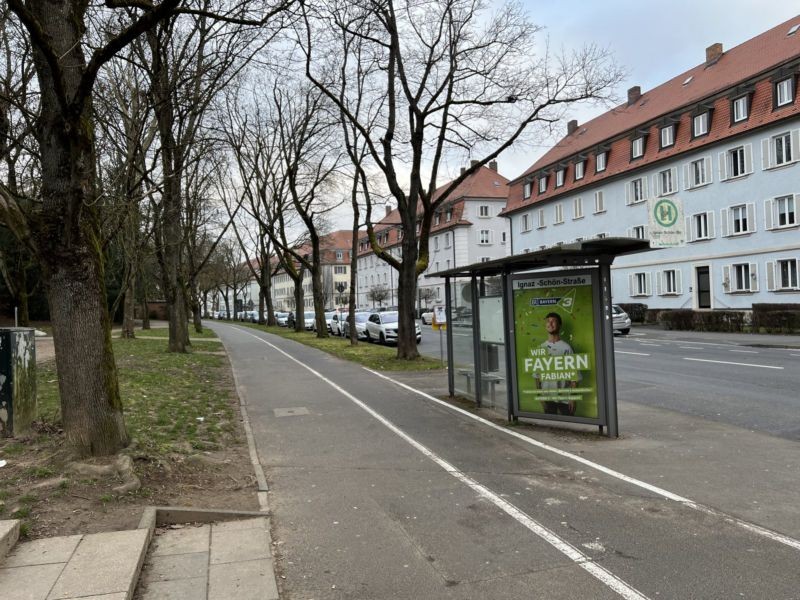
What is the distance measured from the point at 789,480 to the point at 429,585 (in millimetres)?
4151

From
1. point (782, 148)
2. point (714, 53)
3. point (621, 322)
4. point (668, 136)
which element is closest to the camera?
point (621, 322)

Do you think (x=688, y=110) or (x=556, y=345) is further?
(x=688, y=110)

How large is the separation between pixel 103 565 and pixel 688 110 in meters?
38.9

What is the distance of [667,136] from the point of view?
1469 inches

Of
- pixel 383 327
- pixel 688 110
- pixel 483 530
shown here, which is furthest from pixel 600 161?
pixel 483 530

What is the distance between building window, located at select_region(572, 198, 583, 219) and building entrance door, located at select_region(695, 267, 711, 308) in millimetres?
11820

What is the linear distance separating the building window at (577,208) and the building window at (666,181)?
8.16m

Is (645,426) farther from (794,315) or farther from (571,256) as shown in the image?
(794,315)

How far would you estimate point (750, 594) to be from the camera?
3604 millimetres

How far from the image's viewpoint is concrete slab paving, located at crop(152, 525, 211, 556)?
4445mm

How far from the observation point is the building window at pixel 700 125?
113 feet

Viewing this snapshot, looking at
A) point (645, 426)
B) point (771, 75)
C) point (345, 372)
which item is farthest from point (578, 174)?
point (645, 426)

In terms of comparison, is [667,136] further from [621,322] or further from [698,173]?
[621,322]

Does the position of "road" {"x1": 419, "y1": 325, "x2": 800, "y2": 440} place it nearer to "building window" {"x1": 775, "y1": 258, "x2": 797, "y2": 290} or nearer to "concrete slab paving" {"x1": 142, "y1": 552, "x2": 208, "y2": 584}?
"concrete slab paving" {"x1": 142, "y1": 552, "x2": 208, "y2": 584}
